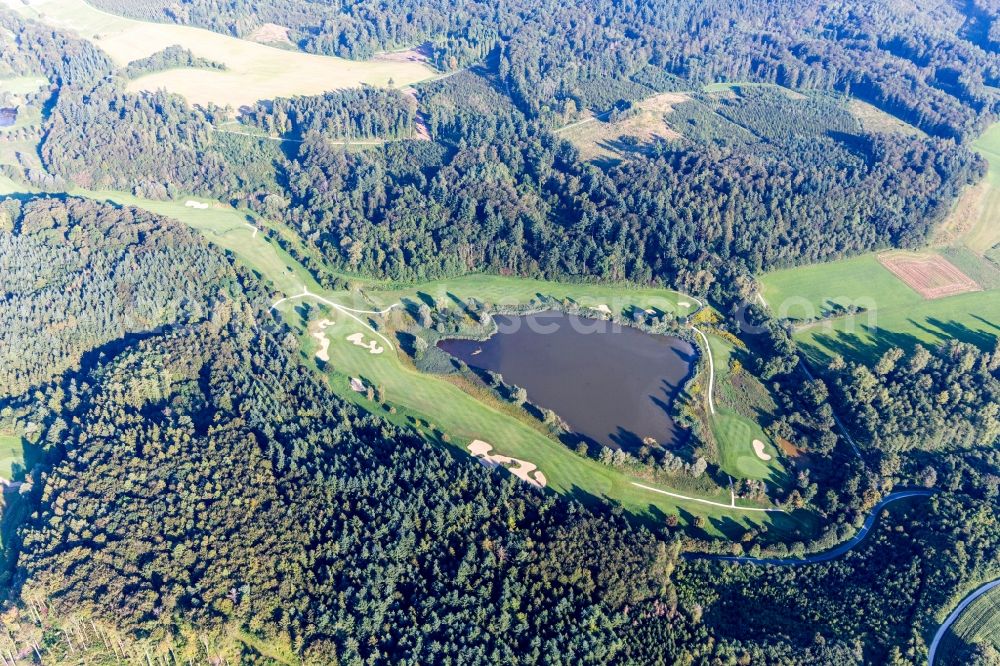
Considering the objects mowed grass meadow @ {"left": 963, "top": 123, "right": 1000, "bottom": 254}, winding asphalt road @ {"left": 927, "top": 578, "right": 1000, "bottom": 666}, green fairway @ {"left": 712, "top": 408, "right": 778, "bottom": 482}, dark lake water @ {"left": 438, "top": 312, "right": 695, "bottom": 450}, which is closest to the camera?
winding asphalt road @ {"left": 927, "top": 578, "right": 1000, "bottom": 666}

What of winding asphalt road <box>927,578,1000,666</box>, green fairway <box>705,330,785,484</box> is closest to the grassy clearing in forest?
green fairway <box>705,330,785,484</box>

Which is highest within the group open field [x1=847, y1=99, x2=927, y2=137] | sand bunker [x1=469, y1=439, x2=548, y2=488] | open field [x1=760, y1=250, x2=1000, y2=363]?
open field [x1=847, y1=99, x2=927, y2=137]

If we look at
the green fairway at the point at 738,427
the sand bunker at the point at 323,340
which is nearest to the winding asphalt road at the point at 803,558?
the green fairway at the point at 738,427

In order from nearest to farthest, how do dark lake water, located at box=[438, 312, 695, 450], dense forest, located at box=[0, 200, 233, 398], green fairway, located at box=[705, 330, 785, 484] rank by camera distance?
green fairway, located at box=[705, 330, 785, 484] < dark lake water, located at box=[438, 312, 695, 450] < dense forest, located at box=[0, 200, 233, 398]

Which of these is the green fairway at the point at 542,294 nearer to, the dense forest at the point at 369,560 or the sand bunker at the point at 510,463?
the dense forest at the point at 369,560

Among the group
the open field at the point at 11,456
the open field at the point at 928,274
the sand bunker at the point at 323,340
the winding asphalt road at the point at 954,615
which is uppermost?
the open field at the point at 928,274

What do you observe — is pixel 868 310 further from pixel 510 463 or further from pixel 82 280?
pixel 82 280

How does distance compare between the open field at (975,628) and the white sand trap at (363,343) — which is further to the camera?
the white sand trap at (363,343)

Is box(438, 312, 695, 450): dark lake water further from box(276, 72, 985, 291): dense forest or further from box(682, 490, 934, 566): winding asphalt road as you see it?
box(682, 490, 934, 566): winding asphalt road
